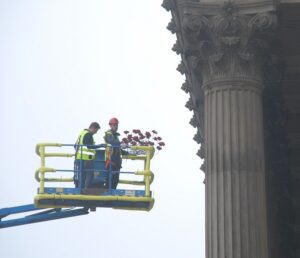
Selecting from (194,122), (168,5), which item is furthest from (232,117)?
(194,122)

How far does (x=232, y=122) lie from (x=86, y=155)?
396 centimetres

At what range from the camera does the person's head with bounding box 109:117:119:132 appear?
22734mm

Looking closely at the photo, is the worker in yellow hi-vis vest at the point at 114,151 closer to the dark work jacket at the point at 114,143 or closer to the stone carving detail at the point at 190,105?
the dark work jacket at the point at 114,143

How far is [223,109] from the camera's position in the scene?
21562mm

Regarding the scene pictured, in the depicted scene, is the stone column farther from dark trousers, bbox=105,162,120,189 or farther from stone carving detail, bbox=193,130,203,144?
stone carving detail, bbox=193,130,203,144

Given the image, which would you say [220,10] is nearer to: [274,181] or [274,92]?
[274,92]

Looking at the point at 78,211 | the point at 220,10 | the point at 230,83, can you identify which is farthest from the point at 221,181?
the point at 78,211

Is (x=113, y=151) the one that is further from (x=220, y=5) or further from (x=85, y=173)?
(x=220, y=5)

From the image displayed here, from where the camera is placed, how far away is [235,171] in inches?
830

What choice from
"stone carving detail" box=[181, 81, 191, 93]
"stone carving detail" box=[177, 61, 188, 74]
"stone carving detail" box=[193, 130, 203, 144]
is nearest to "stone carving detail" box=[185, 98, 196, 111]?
"stone carving detail" box=[181, 81, 191, 93]

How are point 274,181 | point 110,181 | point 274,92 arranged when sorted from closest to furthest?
point 110,181, point 274,92, point 274,181

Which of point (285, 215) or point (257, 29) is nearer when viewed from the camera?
point (257, 29)

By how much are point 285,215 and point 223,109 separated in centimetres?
830

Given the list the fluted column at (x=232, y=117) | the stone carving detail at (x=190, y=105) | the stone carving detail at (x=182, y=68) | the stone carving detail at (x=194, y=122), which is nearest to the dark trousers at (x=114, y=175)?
the fluted column at (x=232, y=117)
